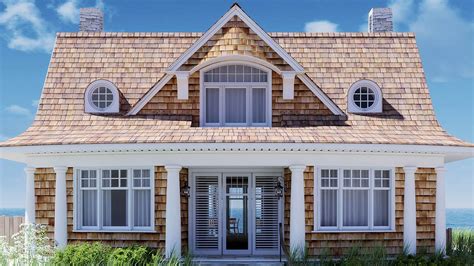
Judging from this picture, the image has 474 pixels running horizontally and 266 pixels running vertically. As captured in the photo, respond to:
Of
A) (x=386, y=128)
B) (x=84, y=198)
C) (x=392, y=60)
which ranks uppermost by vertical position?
(x=392, y=60)

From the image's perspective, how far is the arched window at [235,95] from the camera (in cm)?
1947

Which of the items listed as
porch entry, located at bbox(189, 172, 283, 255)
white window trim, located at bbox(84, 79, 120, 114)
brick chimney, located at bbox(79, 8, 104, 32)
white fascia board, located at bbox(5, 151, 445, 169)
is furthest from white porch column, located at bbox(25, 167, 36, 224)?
brick chimney, located at bbox(79, 8, 104, 32)

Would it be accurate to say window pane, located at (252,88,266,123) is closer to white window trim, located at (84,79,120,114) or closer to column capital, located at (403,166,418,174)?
white window trim, located at (84,79,120,114)

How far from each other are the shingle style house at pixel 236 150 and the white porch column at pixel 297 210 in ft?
0.12

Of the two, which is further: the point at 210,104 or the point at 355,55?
the point at 355,55

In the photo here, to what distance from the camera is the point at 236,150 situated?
1745 cm

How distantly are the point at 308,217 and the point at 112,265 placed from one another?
604 centimetres

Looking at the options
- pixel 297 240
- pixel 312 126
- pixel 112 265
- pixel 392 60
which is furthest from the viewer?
pixel 392 60

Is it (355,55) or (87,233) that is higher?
(355,55)

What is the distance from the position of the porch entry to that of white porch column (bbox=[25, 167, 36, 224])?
4517mm

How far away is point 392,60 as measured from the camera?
71.2 feet

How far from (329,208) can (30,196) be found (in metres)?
8.49

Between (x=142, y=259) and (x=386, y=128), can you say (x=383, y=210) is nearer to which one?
(x=386, y=128)

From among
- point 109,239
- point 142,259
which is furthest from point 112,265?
point 109,239
